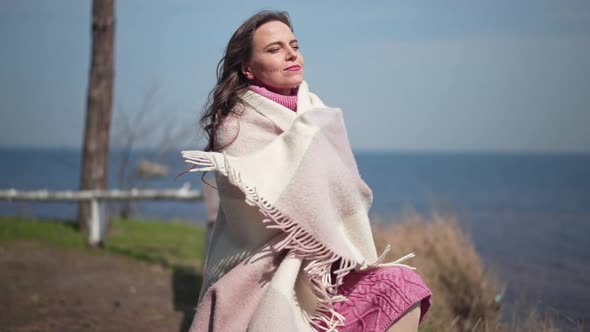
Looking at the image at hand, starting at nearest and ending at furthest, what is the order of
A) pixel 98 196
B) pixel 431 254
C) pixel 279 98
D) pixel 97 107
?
pixel 279 98 < pixel 431 254 < pixel 98 196 < pixel 97 107

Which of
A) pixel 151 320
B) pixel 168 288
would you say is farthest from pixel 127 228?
pixel 151 320

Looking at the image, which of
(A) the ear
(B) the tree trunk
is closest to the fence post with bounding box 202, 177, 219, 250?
(B) the tree trunk

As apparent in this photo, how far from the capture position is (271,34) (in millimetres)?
2938

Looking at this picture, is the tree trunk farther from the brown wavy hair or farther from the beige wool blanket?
the beige wool blanket

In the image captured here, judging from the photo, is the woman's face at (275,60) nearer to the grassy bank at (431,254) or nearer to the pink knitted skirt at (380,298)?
the pink knitted skirt at (380,298)

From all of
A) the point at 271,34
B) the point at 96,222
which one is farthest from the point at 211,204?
the point at 271,34

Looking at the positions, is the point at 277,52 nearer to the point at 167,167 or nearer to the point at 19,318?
the point at 19,318

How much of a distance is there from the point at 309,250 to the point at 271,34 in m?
1.04

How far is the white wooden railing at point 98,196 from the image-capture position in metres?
6.77

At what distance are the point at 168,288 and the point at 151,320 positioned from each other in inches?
38.9

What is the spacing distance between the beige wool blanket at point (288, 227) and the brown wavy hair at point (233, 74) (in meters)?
0.22

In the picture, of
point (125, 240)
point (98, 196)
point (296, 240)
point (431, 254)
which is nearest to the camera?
point (296, 240)

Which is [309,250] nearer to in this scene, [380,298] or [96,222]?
[380,298]

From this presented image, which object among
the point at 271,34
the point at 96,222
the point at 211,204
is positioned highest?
the point at 271,34
